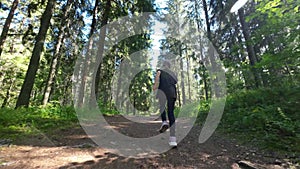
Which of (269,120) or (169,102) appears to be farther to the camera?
(269,120)

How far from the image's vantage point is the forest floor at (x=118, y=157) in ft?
10.1

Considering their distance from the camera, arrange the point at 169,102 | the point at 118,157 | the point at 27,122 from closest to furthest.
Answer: the point at 118,157, the point at 169,102, the point at 27,122

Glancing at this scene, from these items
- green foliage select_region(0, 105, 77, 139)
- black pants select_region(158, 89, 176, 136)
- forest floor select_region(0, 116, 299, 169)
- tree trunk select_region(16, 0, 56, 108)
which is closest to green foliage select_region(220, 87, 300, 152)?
forest floor select_region(0, 116, 299, 169)

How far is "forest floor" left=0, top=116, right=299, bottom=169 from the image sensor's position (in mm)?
3070

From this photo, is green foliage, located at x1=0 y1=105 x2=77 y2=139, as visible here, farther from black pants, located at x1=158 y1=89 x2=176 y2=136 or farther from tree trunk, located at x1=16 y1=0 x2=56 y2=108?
black pants, located at x1=158 y1=89 x2=176 y2=136

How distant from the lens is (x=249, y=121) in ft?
18.1

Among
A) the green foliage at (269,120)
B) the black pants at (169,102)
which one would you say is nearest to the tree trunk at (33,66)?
the black pants at (169,102)

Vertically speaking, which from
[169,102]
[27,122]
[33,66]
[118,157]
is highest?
[33,66]

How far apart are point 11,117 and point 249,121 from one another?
7.09 meters

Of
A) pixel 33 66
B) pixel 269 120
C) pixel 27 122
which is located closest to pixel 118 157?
pixel 27 122

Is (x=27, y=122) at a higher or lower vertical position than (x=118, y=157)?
higher

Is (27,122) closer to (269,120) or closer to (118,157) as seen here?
(118,157)

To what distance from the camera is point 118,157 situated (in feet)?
11.3

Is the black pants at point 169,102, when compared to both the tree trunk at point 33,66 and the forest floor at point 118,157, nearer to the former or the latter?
the forest floor at point 118,157
